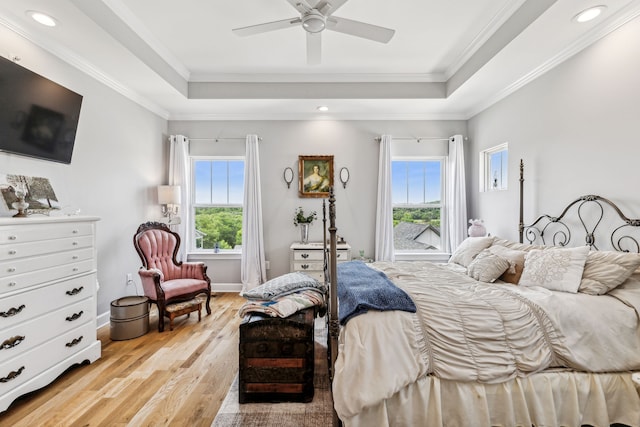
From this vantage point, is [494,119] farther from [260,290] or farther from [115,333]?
[115,333]

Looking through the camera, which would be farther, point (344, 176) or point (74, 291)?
point (344, 176)

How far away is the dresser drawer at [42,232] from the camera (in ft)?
6.45

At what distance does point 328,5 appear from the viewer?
7.13ft

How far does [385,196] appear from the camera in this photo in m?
4.62

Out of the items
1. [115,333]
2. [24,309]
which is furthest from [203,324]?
[24,309]

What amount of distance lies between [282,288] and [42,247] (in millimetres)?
1743

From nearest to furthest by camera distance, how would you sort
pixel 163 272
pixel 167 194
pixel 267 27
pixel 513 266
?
pixel 267 27
pixel 513 266
pixel 163 272
pixel 167 194

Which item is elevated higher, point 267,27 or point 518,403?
point 267,27

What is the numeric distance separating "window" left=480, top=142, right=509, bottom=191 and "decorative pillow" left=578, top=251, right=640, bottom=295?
1.95 m

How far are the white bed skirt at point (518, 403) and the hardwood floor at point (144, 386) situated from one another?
1.18m

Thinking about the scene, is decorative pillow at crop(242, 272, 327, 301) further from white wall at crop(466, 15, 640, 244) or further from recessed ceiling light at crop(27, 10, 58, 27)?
recessed ceiling light at crop(27, 10, 58, 27)

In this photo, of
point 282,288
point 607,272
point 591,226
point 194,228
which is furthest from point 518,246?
point 194,228

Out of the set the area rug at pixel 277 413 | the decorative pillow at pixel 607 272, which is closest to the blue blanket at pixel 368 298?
the area rug at pixel 277 413

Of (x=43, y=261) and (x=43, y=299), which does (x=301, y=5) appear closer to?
(x=43, y=261)
